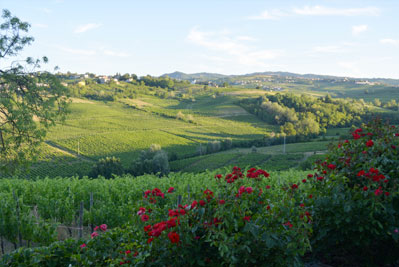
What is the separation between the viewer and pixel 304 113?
3292 inches

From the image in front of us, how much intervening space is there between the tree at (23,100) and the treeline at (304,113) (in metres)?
63.2

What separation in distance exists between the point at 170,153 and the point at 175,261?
51.4 meters

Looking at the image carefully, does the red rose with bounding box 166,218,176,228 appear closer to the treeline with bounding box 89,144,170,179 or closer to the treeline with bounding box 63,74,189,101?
the treeline with bounding box 89,144,170,179

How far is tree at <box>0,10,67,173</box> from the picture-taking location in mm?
11289

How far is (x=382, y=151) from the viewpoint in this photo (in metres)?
4.22

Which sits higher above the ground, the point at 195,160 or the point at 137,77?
the point at 137,77

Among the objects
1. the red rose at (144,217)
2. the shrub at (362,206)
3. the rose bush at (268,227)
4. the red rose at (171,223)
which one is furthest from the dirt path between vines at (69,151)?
the red rose at (171,223)

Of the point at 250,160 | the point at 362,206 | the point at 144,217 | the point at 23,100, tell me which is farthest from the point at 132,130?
the point at 362,206

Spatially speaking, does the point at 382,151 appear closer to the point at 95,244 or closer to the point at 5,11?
the point at 95,244

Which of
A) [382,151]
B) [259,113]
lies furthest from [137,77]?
[382,151]

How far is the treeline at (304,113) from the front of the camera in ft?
240

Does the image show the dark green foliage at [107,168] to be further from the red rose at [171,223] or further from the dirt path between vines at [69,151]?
the red rose at [171,223]

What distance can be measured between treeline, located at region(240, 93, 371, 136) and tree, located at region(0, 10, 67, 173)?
63.2m

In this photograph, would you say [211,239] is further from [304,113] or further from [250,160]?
[304,113]
